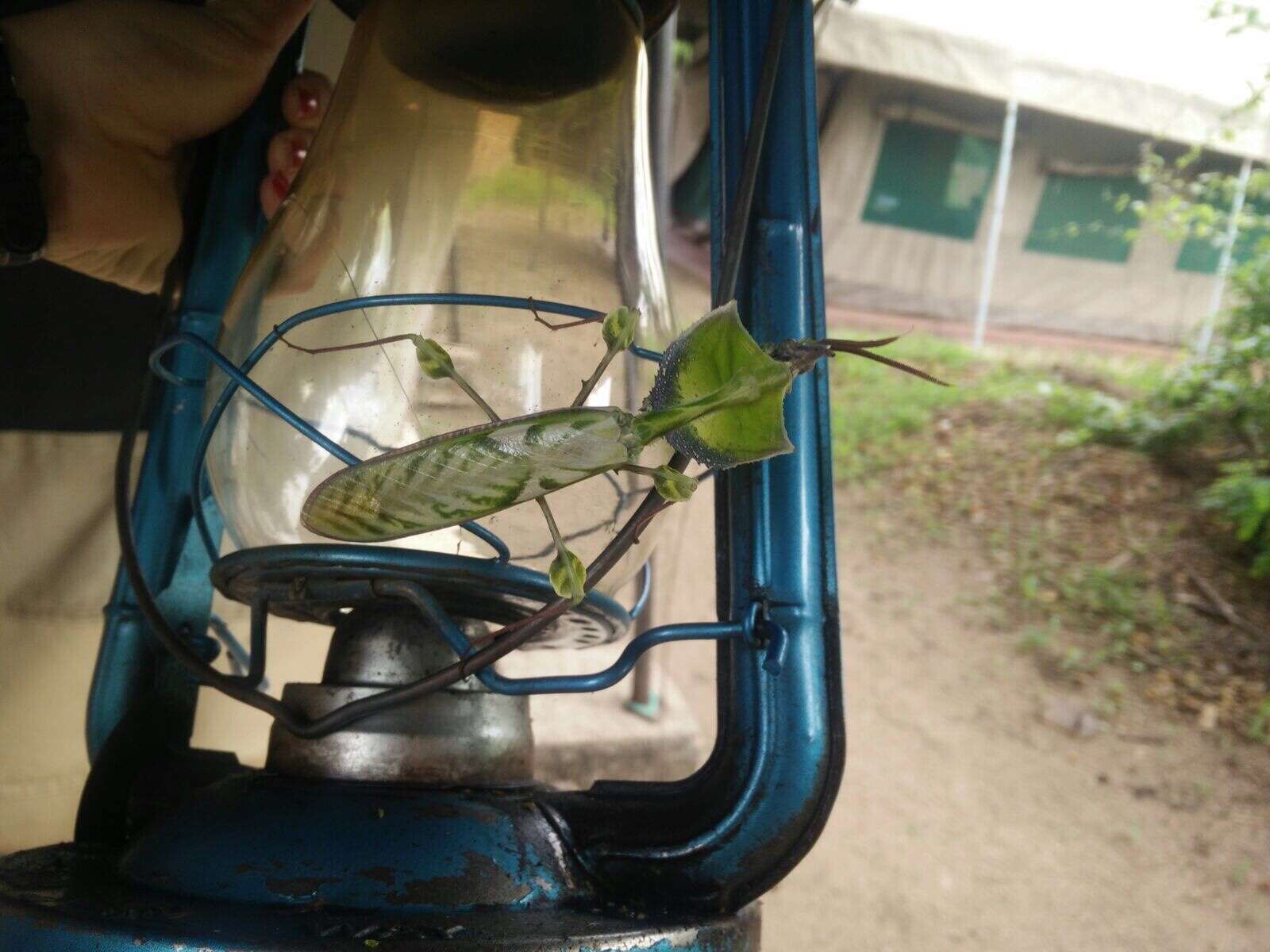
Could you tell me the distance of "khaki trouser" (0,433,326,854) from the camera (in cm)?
106

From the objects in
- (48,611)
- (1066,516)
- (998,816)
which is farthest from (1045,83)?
(48,611)

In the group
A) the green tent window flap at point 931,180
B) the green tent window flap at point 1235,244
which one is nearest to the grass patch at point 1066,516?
the green tent window flap at point 1235,244

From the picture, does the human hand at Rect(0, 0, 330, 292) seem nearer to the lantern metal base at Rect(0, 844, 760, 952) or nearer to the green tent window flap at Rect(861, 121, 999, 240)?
the lantern metal base at Rect(0, 844, 760, 952)

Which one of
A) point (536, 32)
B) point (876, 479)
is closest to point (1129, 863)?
point (876, 479)

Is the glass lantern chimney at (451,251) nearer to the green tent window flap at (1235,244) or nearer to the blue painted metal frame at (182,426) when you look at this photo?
the blue painted metal frame at (182,426)

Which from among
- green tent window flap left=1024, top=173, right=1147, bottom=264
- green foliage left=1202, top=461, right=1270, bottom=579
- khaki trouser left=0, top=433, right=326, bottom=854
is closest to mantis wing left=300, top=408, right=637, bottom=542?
khaki trouser left=0, top=433, right=326, bottom=854

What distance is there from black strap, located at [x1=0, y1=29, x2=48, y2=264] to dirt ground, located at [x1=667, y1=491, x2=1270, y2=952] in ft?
5.37

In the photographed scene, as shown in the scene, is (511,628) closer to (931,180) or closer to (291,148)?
(291,148)

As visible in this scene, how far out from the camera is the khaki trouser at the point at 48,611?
1.06m

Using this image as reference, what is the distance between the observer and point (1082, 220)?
18.3 ft

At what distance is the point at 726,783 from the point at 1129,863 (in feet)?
6.43

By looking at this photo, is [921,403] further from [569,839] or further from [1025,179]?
[569,839]

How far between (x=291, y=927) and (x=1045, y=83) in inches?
221

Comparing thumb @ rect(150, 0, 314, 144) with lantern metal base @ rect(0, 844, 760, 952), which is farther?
thumb @ rect(150, 0, 314, 144)
